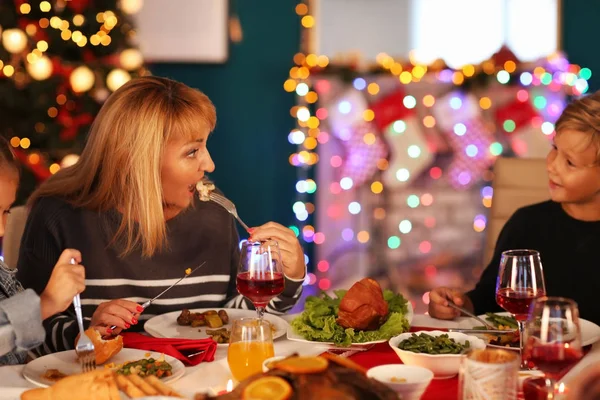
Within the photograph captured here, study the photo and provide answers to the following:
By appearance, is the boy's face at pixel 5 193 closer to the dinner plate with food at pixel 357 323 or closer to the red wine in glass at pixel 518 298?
the dinner plate with food at pixel 357 323

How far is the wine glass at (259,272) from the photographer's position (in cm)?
171

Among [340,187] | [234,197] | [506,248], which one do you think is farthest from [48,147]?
[506,248]

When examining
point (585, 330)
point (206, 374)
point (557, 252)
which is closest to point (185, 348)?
point (206, 374)

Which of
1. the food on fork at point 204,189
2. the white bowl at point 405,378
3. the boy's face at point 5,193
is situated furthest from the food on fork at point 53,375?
the food on fork at point 204,189

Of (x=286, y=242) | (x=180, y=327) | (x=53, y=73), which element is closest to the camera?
(x=180, y=327)

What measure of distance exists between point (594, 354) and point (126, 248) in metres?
1.22

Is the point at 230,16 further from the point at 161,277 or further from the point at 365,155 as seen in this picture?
the point at 161,277

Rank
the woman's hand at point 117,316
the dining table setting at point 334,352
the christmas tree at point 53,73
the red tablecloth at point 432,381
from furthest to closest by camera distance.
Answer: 1. the christmas tree at point 53,73
2. the woman's hand at point 117,316
3. the red tablecloth at point 432,381
4. the dining table setting at point 334,352

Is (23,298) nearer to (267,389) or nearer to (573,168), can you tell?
(267,389)

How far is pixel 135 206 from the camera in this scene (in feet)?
7.23

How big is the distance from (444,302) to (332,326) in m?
0.40

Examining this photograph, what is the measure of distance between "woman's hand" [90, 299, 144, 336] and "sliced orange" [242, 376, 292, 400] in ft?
2.39

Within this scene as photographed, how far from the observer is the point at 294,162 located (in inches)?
204

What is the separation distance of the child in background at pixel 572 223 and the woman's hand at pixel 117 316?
866 millimetres
